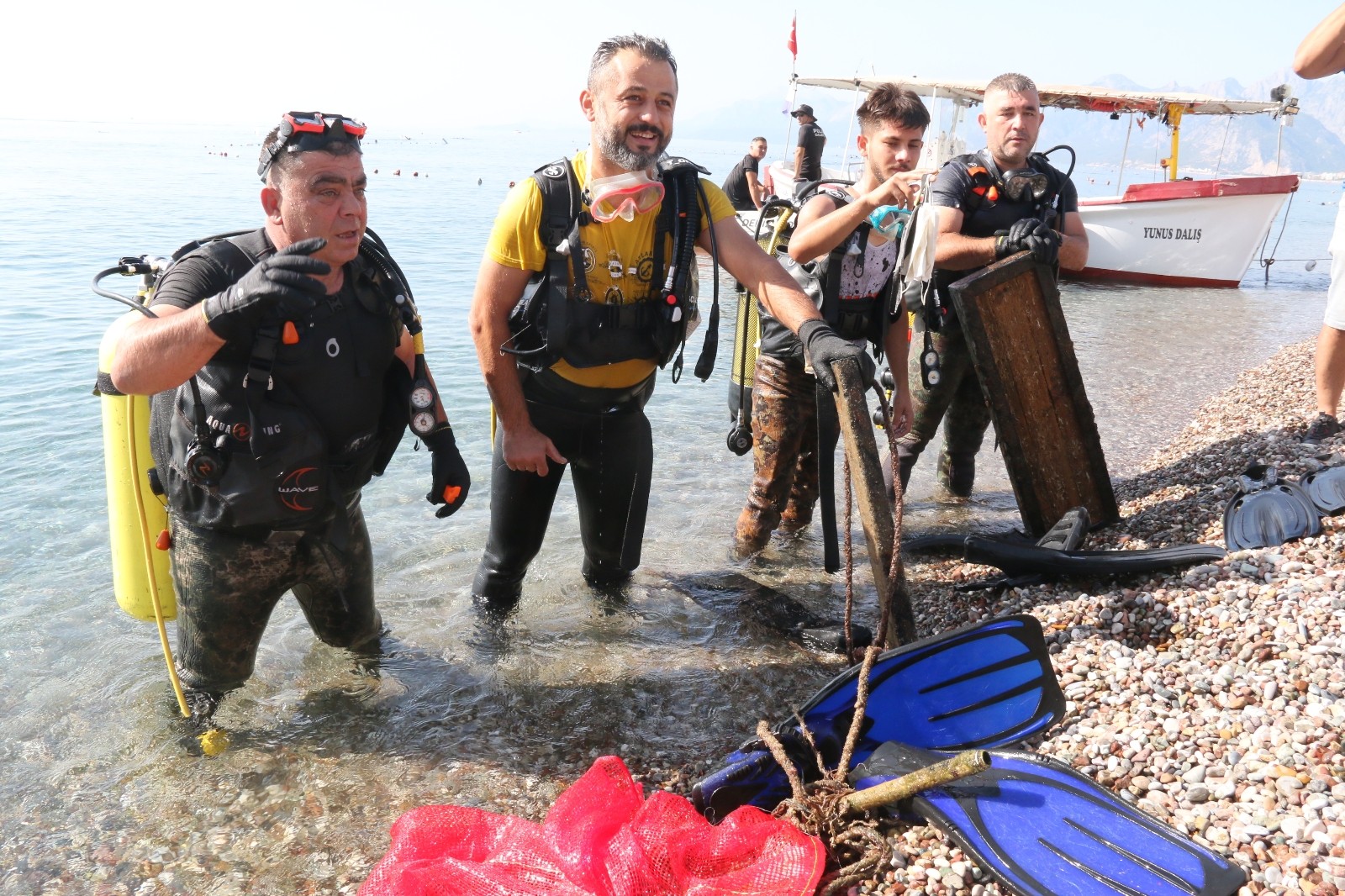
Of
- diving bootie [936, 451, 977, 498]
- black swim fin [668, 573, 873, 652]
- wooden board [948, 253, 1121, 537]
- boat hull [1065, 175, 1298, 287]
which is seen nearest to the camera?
black swim fin [668, 573, 873, 652]

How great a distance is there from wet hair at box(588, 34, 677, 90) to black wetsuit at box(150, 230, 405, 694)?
1.18 m

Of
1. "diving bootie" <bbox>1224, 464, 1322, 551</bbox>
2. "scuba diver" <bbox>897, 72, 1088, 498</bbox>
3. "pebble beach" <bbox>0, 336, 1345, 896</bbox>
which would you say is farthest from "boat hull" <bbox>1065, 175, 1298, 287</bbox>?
"pebble beach" <bbox>0, 336, 1345, 896</bbox>

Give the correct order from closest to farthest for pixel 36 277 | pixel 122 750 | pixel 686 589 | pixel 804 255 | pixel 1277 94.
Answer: pixel 122 750, pixel 804 255, pixel 686 589, pixel 36 277, pixel 1277 94

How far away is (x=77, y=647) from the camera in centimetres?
463

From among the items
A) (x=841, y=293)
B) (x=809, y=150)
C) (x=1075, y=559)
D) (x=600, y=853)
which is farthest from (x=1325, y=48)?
(x=809, y=150)

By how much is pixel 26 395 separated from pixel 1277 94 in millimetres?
19189

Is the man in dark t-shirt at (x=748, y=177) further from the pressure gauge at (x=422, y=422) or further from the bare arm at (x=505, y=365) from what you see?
the pressure gauge at (x=422, y=422)

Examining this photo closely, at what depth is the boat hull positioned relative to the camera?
55.5 feet

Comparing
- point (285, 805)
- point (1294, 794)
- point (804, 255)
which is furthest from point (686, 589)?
point (1294, 794)

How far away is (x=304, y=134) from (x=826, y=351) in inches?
72.5

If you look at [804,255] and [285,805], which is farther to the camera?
[804,255]

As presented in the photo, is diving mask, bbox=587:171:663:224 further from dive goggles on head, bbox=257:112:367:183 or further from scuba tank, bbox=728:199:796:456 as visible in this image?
scuba tank, bbox=728:199:796:456

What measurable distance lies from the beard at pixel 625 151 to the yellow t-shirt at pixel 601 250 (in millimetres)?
171

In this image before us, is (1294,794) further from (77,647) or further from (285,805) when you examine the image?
(77,647)
